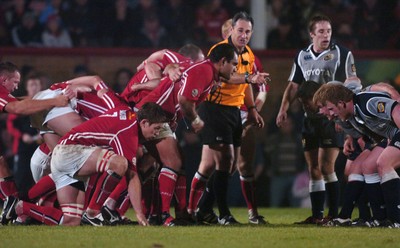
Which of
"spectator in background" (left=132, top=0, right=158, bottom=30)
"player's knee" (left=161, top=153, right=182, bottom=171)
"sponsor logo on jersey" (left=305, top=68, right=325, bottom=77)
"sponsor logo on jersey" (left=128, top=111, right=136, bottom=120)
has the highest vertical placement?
"spectator in background" (left=132, top=0, right=158, bottom=30)

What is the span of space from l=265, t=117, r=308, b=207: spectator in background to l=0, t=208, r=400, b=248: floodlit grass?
5.12 metres

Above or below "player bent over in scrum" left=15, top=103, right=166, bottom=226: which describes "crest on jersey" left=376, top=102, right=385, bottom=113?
above

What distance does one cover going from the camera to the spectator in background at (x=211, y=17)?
16609 millimetres

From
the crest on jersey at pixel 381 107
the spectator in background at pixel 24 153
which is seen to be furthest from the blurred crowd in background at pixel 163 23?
the crest on jersey at pixel 381 107

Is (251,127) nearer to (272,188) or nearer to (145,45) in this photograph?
(272,188)

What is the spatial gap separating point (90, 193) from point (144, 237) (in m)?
2.48

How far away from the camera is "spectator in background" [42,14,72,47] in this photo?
16.1 metres

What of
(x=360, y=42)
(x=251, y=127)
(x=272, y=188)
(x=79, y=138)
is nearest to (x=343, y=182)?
A: (x=272, y=188)

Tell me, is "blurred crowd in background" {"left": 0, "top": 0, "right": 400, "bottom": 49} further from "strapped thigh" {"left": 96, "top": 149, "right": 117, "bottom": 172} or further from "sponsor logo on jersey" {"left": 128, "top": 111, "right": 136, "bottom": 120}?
"strapped thigh" {"left": 96, "top": 149, "right": 117, "bottom": 172}

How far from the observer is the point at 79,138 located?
9.96 m

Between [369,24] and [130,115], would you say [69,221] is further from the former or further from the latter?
[369,24]

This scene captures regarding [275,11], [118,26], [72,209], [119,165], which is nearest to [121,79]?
[118,26]

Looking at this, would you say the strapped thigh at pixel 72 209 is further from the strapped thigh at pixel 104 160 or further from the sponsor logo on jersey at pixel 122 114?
the sponsor logo on jersey at pixel 122 114

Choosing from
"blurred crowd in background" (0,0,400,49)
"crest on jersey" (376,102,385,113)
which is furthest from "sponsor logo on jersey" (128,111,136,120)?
"blurred crowd in background" (0,0,400,49)
